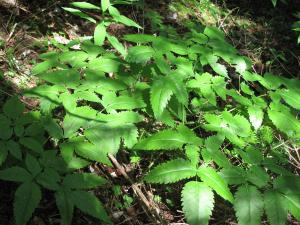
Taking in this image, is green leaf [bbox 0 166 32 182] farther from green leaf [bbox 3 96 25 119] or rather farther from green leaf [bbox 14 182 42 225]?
green leaf [bbox 3 96 25 119]

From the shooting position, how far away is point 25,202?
5.72ft

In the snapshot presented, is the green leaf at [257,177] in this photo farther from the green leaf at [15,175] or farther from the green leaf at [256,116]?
the green leaf at [15,175]

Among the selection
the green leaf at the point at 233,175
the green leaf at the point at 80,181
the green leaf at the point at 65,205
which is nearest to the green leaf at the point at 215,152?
the green leaf at the point at 233,175

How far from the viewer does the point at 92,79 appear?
95.2 inches

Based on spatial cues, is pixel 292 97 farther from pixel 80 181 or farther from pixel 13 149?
pixel 13 149

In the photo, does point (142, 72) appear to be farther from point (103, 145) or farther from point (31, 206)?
point (31, 206)

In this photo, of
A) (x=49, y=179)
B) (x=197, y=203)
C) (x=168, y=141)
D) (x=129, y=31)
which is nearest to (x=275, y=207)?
(x=197, y=203)

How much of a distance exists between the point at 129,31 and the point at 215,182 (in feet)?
10.2

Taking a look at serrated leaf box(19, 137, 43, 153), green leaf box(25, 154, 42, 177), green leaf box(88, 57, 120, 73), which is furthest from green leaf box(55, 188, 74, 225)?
green leaf box(88, 57, 120, 73)

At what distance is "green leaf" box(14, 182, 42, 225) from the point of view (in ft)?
5.57

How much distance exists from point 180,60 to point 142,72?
30 centimetres

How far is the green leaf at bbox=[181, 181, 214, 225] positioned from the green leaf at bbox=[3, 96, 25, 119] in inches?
44.4

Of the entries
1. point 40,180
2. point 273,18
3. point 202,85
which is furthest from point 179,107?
point 273,18

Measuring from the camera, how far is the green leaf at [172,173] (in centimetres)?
191
